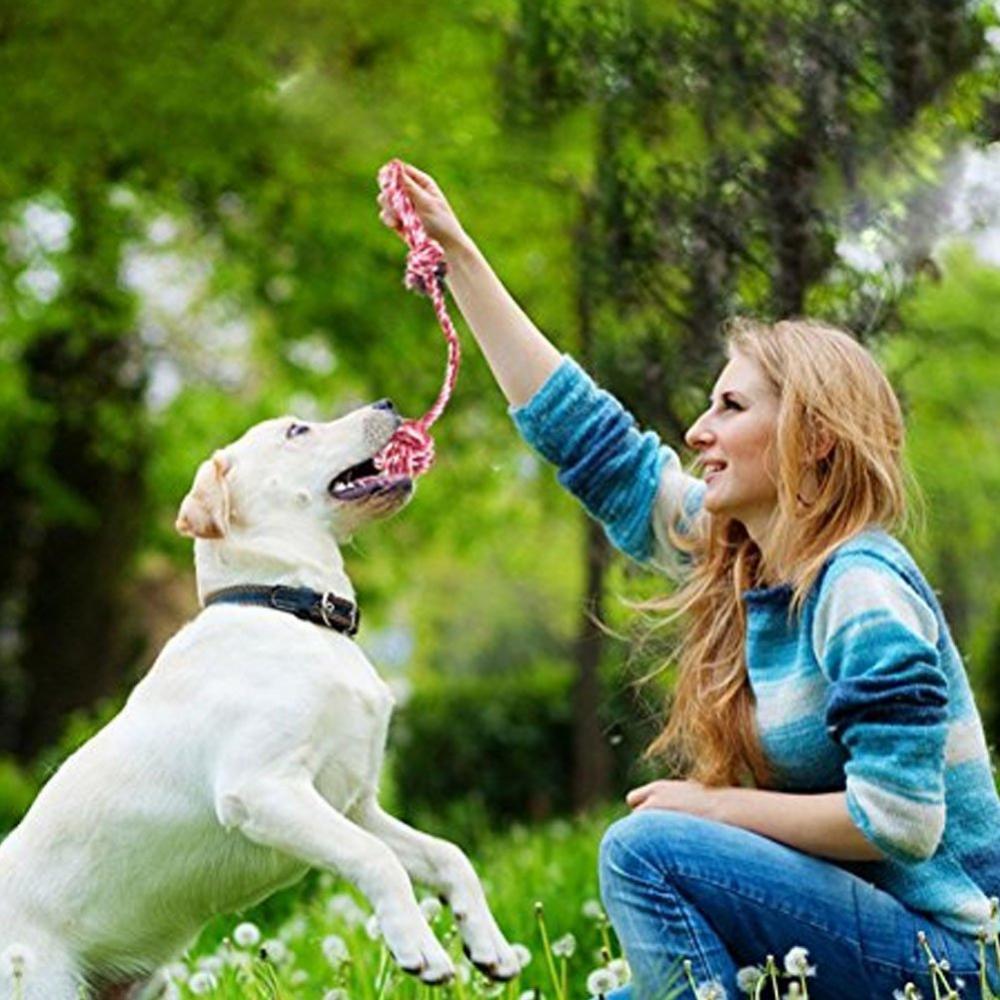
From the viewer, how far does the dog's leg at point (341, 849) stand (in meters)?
3.21

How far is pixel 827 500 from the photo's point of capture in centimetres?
357

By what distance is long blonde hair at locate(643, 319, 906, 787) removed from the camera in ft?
11.7

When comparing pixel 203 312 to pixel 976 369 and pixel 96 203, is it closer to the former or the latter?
pixel 96 203

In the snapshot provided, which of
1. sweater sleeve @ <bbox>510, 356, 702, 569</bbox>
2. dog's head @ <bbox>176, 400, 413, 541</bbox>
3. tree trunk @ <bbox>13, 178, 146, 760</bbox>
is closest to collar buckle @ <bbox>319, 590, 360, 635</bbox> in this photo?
dog's head @ <bbox>176, 400, 413, 541</bbox>

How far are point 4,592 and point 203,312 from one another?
353 cm

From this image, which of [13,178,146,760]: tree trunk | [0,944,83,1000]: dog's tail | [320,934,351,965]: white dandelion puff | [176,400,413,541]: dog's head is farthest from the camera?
[13,178,146,760]: tree trunk

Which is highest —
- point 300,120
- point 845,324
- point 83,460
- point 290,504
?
point 290,504

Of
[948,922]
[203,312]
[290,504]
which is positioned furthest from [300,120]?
[948,922]

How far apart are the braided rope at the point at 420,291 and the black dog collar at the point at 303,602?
284 mm

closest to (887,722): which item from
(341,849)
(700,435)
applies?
(700,435)

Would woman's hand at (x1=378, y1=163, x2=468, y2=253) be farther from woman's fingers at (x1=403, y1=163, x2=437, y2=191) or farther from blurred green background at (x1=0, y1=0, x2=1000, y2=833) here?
blurred green background at (x1=0, y1=0, x2=1000, y2=833)

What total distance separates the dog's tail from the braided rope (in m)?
1.08

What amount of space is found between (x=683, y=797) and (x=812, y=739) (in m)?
0.25

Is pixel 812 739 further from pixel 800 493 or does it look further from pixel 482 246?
pixel 482 246
